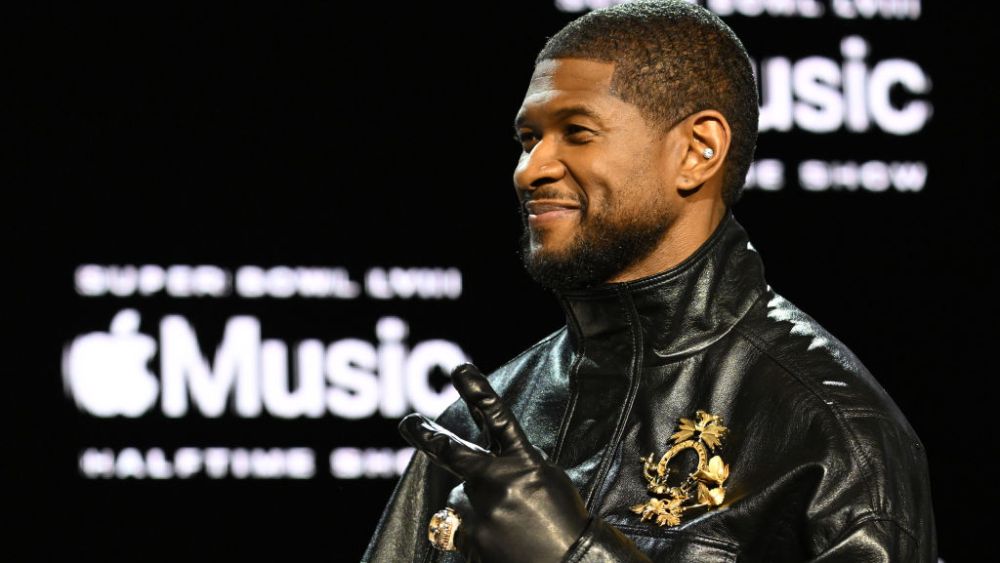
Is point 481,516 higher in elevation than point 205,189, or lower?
lower

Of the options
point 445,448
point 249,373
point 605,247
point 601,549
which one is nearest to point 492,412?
point 445,448

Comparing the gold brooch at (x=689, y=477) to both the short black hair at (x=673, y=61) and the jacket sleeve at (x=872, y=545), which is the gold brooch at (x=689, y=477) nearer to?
the jacket sleeve at (x=872, y=545)

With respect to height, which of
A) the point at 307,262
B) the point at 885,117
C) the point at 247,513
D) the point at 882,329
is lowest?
the point at 247,513

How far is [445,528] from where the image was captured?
1.47 metres

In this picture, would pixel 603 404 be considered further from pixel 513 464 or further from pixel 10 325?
pixel 10 325

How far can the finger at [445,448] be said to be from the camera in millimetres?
1408

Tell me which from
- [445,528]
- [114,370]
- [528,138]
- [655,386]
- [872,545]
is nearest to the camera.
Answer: [872,545]

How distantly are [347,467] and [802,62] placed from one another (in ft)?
4.79

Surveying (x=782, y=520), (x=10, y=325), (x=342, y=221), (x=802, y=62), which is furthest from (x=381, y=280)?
(x=782, y=520)

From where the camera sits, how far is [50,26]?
11.4 ft

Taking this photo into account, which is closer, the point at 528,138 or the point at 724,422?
the point at 724,422

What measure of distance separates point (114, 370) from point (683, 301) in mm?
2136

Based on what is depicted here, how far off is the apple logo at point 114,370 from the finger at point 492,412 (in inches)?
86.1

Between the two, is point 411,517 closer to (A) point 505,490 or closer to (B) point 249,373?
(A) point 505,490
